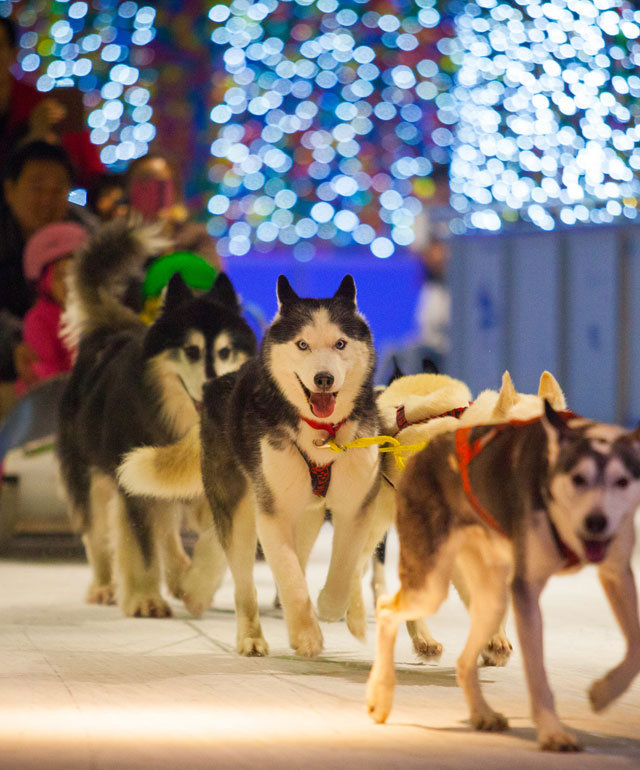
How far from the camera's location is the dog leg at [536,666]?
2785mm

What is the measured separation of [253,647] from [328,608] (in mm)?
346

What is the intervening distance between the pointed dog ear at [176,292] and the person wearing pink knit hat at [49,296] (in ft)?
8.66

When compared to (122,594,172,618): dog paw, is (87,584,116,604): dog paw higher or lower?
lower

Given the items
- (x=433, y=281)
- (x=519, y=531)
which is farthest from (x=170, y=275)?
(x=433, y=281)

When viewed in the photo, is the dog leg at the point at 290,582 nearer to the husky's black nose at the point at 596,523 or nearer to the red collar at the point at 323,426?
the red collar at the point at 323,426

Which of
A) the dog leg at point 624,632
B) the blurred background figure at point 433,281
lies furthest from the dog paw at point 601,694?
the blurred background figure at point 433,281

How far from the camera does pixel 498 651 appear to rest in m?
4.18

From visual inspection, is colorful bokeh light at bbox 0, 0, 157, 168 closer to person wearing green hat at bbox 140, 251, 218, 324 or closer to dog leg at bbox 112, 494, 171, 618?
person wearing green hat at bbox 140, 251, 218, 324

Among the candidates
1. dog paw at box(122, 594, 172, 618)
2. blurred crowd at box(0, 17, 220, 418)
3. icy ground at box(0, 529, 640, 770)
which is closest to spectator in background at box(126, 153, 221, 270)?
blurred crowd at box(0, 17, 220, 418)

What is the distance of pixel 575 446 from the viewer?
2705 millimetres

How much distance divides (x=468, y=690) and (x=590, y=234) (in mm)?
9809

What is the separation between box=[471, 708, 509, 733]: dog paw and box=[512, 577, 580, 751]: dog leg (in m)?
0.27

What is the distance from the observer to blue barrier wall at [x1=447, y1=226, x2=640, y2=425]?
1210cm

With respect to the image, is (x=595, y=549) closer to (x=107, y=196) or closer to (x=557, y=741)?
(x=557, y=741)
